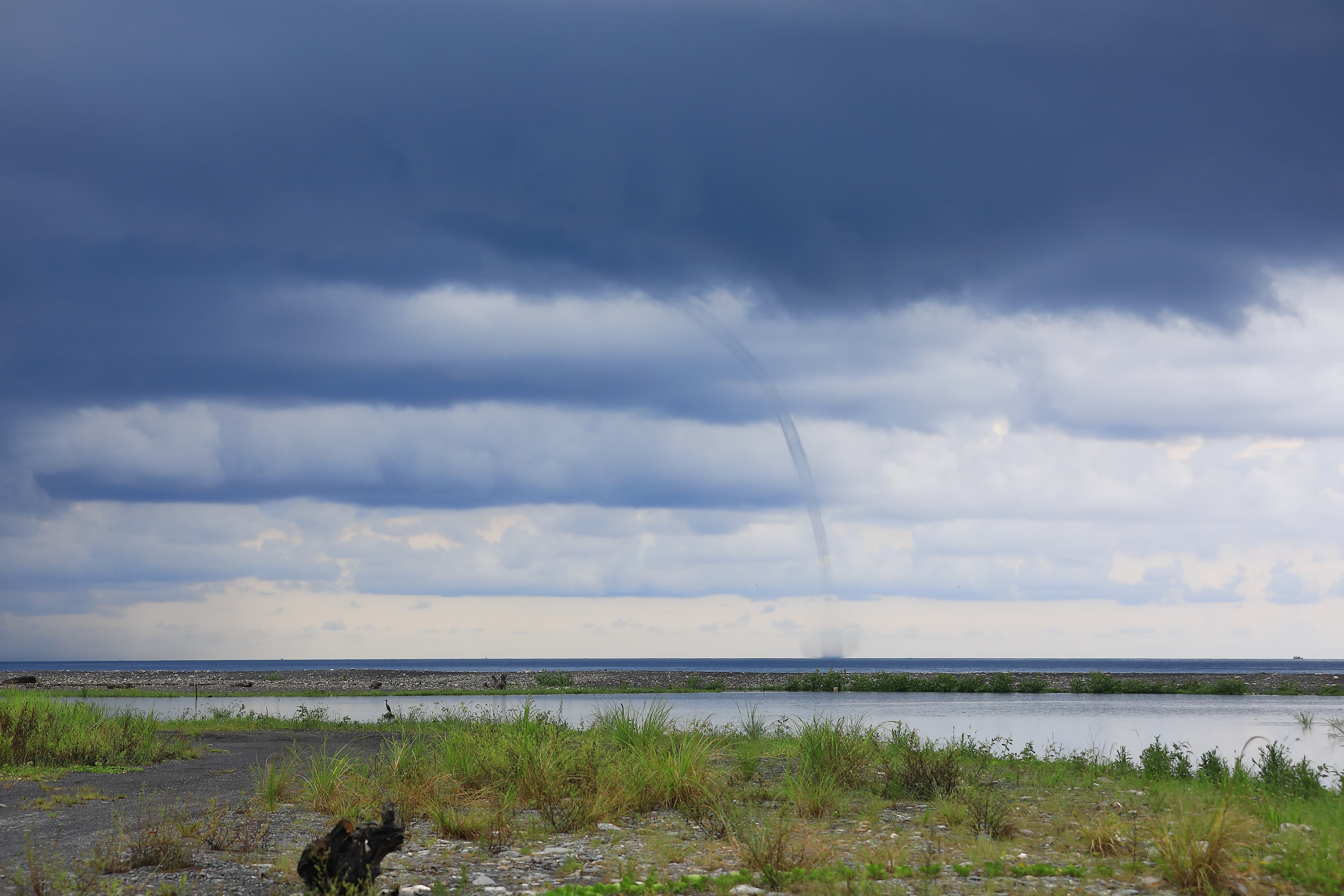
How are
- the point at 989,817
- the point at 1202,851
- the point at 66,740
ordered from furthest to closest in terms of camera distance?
the point at 66,740
the point at 989,817
the point at 1202,851

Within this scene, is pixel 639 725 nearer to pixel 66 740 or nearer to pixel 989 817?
pixel 989 817

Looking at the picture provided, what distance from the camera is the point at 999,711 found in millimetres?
43656

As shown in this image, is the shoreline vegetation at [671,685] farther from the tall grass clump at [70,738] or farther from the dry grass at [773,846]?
the dry grass at [773,846]

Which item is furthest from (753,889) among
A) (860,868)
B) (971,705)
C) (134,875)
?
(971,705)

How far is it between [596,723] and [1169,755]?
12669 millimetres

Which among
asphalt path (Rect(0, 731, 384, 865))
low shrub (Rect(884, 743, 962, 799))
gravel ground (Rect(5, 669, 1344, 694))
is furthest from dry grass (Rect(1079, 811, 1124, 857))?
gravel ground (Rect(5, 669, 1344, 694))

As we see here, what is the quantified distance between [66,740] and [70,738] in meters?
0.13

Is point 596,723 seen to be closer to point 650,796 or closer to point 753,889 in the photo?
point 650,796

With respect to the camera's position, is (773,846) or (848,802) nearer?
(773,846)

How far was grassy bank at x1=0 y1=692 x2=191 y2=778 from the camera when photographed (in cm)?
1845

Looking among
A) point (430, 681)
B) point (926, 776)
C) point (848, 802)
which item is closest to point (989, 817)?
point (848, 802)

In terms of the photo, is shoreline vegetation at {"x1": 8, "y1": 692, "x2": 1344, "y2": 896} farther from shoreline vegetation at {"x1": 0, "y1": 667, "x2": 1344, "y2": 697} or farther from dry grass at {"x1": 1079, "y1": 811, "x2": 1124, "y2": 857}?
shoreline vegetation at {"x1": 0, "y1": 667, "x2": 1344, "y2": 697}

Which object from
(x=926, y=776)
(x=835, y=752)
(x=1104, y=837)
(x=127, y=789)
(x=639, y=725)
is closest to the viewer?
(x=1104, y=837)

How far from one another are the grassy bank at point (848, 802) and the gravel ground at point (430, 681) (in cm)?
4979
